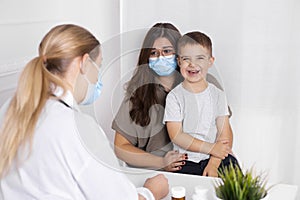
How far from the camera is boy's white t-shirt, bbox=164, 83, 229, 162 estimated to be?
148 cm

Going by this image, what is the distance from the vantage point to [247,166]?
2006mm

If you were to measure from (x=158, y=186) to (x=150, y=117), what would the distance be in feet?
0.94

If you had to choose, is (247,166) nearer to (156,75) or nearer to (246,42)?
(246,42)

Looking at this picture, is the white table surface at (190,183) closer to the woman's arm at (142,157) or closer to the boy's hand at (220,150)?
the woman's arm at (142,157)

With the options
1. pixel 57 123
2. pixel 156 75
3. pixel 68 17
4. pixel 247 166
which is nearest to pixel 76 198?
pixel 57 123

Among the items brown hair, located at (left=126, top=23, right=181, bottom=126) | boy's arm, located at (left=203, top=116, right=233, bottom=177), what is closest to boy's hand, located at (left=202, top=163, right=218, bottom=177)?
boy's arm, located at (left=203, top=116, right=233, bottom=177)

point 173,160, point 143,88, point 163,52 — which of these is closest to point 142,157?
point 173,160

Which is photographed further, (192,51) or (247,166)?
(247,166)

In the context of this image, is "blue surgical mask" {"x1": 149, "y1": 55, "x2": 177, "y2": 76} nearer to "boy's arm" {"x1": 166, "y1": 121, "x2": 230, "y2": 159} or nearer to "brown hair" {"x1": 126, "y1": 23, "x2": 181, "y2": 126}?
"brown hair" {"x1": 126, "y1": 23, "x2": 181, "y2": 126}

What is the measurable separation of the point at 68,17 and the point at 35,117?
912mm

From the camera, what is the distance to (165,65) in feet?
4.86

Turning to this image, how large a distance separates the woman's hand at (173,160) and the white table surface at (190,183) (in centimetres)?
4

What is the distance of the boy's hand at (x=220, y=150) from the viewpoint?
5.38ft

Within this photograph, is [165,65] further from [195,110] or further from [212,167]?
[212,167]
